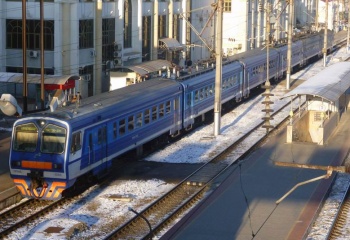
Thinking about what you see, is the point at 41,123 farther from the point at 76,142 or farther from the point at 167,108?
the point at 167,108

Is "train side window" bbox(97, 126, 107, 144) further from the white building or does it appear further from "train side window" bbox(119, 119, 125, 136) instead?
the white building

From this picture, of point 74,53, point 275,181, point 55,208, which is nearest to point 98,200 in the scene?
point 55,208

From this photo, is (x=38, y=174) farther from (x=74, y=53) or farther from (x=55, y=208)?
(x=74, y=53)

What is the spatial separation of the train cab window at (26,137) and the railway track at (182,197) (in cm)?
363

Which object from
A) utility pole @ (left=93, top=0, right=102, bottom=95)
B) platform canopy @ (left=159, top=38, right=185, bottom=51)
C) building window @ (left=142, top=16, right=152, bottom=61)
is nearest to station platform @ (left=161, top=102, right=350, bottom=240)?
utility pole @ (left=93, top=0, right=102, bottom=95)

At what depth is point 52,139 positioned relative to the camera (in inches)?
840

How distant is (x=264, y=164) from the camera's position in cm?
2630

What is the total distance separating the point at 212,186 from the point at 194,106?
10.1 m

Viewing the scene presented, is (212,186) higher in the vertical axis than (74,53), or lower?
lower

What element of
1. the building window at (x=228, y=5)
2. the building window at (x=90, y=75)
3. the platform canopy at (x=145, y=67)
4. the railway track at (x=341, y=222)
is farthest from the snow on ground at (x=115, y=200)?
the building window at (x=228, y=5)

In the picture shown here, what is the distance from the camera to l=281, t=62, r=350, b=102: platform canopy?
31.2m

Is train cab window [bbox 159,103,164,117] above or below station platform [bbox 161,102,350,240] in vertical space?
above

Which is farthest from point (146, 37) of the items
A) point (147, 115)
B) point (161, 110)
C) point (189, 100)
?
Result: point (147, 115)

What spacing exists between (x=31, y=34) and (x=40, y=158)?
77.8ft
